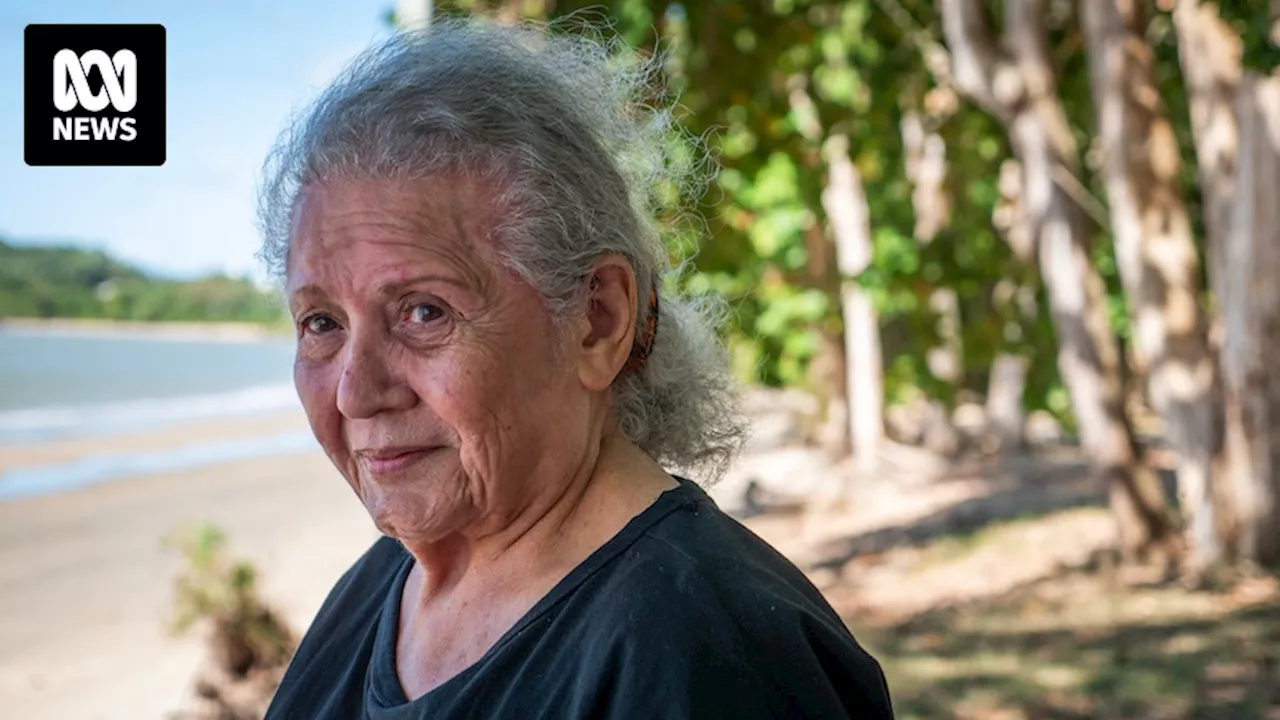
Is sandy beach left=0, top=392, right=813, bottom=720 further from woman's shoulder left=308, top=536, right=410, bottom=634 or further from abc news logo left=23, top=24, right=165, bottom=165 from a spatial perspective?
woman's shoulder left=308, top=536, right=410, bottom=634

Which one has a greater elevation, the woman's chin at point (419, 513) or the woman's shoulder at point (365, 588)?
the woman's chin at point (419, 513)

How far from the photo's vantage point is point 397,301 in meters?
1.27

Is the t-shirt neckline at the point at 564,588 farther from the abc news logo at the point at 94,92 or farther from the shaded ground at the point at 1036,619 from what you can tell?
the shaded ground at the point at 1036,619

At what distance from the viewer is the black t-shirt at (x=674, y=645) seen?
1112mm

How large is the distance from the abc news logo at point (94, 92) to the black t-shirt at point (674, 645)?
4.72 feet

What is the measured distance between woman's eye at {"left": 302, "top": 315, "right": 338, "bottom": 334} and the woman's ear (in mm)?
247

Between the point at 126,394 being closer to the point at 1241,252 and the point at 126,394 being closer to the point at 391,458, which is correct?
the point at 1241,252

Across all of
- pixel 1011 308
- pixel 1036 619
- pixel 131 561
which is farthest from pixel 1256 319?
pixel 131 561

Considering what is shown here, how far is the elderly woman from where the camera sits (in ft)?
3.90

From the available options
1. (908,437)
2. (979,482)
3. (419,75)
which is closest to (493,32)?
(419,75)

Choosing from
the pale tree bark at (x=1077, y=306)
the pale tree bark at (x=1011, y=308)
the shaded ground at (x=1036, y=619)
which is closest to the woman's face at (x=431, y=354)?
the shaded ground at (x=1036, y=619)

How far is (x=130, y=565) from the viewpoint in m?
10.6

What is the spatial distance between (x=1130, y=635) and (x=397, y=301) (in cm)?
461

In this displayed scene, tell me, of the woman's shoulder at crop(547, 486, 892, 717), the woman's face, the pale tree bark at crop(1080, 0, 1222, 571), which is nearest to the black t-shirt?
the woman's shoulder at crop(547, 486, 892, 717)
